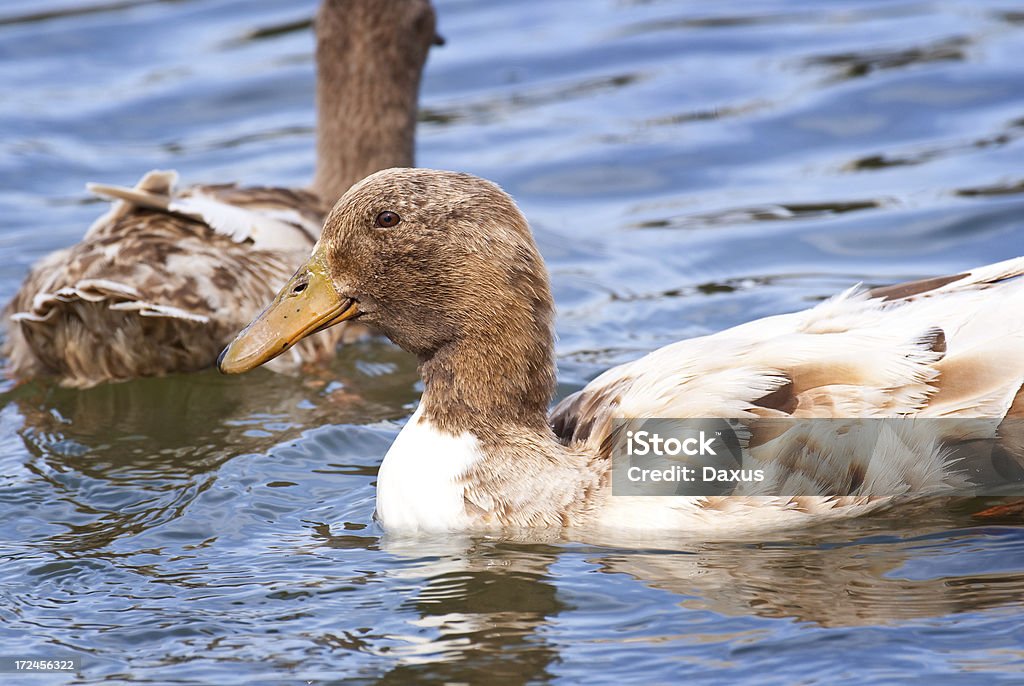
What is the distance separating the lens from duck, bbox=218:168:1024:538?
19.0ft

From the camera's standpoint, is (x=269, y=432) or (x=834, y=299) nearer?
(x=834, y=299)

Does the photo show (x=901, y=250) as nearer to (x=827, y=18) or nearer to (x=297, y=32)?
(x=827, y=18)

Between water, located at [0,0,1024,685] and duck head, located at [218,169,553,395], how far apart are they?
74cm

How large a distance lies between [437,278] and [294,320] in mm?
584

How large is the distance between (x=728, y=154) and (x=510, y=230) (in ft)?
21.9

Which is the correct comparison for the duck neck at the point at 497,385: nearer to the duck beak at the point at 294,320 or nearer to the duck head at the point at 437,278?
the duck head at the point at 437,278

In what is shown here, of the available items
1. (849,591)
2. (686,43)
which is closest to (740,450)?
(849,591)

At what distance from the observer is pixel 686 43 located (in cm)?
1503

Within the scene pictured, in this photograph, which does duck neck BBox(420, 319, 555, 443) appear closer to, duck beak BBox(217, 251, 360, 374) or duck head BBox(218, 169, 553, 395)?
duck head BBox(218, 169, 553, 395)

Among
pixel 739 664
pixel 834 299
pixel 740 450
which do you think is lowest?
pixel 739 664
